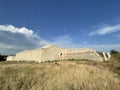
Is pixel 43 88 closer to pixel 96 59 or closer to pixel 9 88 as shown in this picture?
pixel 9 88

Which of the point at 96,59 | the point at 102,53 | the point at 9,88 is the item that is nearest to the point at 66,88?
the point at 9,88

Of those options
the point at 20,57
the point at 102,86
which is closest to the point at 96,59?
the point at 20,57

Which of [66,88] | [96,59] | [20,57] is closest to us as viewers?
[66,88]

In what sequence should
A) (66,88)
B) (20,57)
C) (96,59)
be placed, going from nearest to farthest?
(66,88), (96,59), (20,57)

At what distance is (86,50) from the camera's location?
124 ft

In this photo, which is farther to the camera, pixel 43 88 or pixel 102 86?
pixel 102 86

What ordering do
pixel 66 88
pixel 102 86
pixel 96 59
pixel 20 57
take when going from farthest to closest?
1. pixel 20 57
2. pixel 96 59
3. pixel 102 86
4. pixel 66 88

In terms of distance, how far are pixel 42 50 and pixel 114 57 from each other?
1323cm

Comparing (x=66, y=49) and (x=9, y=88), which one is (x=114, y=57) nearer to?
(x=66, y=49)

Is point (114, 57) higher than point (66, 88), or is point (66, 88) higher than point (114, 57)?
point (114, 57)

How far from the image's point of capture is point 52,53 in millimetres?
38812

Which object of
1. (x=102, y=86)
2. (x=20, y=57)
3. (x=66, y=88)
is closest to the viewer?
(x=66, y=88)

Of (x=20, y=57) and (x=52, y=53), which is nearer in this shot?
(x=52, y=53)

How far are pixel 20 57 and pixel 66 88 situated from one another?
40058 millimetres
